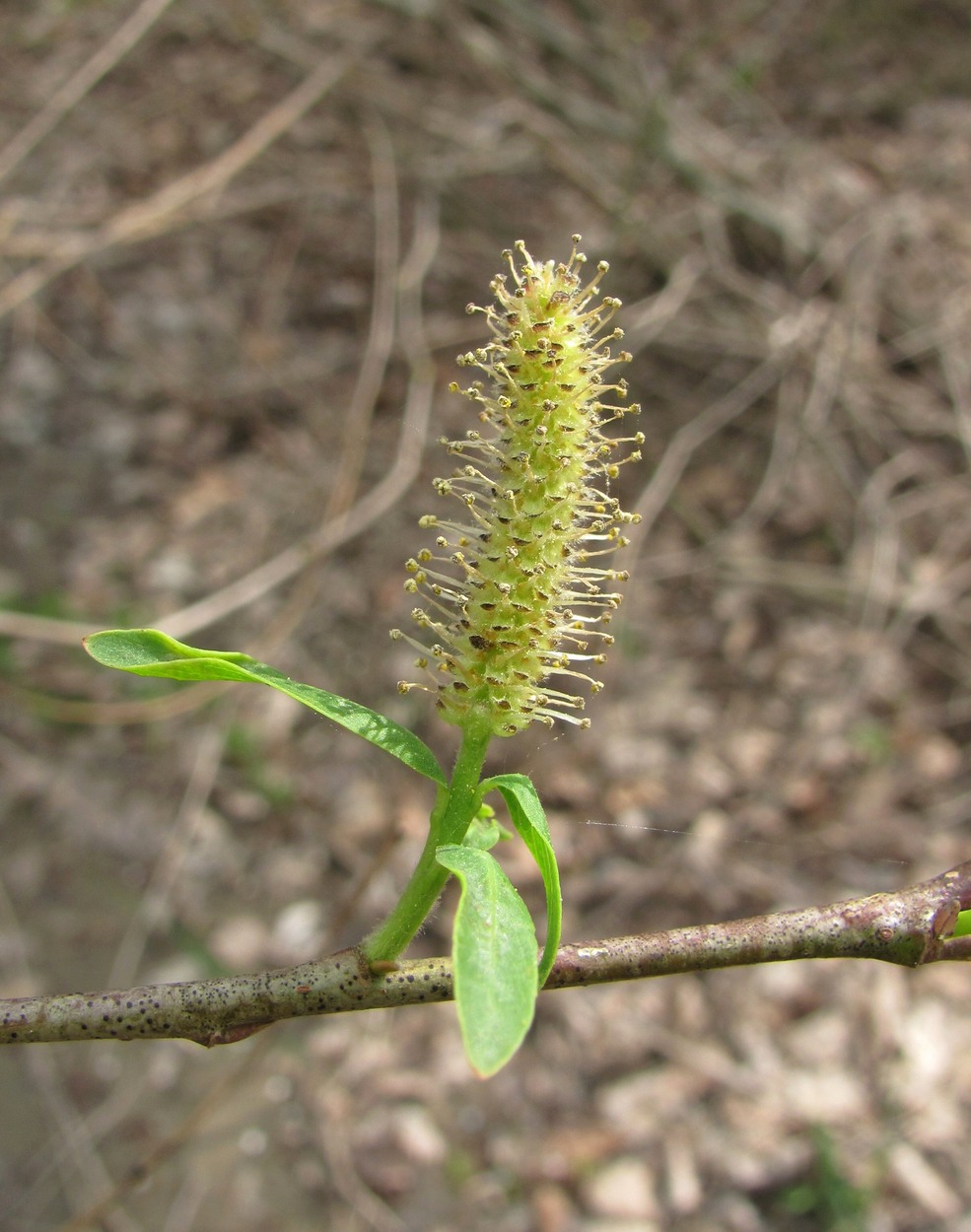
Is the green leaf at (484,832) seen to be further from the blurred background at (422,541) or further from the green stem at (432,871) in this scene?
the blurred background at (422,541)

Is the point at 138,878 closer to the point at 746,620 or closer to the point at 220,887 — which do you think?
the point at 220,887

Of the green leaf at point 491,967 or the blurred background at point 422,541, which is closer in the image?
the green leaf at point 491,967

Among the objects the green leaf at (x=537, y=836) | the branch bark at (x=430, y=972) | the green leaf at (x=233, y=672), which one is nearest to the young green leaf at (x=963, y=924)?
the branch bark at (x=430, y=972)

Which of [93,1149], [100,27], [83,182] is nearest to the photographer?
[93,1149]

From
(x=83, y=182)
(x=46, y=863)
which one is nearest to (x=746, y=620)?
(x=46, y=863)

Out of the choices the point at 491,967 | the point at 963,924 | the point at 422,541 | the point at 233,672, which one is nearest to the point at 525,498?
the point at 233,672

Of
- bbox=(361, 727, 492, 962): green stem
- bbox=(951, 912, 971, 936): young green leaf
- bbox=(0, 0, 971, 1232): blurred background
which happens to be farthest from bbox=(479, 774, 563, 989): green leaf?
bbox=(0, 0, 971, 1232): blurred background

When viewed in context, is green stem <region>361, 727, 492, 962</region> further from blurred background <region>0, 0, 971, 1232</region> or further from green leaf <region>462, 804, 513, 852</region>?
blurred background <region>0, 0, 971, 1232</region>
